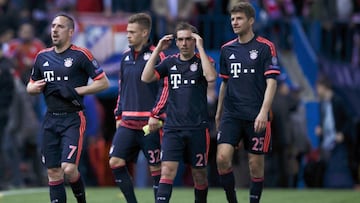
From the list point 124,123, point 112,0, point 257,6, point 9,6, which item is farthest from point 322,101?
point 124,123

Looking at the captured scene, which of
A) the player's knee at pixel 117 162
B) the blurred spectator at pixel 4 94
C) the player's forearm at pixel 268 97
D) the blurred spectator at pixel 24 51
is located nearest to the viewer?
the player's forearm at pixel 268 97

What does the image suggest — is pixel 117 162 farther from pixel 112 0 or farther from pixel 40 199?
pixel 112 0

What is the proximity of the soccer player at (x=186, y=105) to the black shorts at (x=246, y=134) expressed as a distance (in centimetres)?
27

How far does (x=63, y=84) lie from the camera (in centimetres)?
1403

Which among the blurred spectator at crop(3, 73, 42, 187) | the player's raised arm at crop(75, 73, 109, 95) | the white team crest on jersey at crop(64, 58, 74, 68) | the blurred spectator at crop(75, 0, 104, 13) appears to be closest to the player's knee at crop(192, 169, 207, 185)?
the player's raised arm at crop(75, 73, 109, 95)

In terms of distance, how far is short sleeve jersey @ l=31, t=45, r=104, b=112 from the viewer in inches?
553

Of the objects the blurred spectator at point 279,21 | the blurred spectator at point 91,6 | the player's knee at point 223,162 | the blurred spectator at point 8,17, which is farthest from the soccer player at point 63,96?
the blurred spectator at point 91,6

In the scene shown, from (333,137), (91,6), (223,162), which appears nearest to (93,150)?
(91,6)

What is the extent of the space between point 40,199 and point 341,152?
6.67 m

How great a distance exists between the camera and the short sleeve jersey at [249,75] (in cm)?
1394

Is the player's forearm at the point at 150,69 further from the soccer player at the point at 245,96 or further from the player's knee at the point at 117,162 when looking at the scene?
the player's knee at the point at 117,162

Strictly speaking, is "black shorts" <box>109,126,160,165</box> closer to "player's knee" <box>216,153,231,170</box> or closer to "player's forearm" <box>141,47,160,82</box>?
"player's forearm" <box>141,47,160,82</box>

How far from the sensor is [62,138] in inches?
551

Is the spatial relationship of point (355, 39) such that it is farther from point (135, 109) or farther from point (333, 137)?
point (135, 109)
